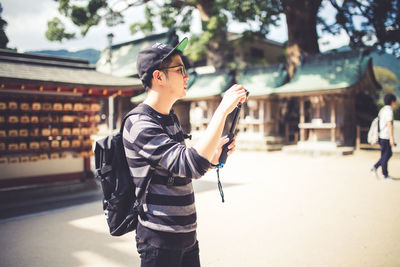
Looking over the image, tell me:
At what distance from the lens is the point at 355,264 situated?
11.6 feet

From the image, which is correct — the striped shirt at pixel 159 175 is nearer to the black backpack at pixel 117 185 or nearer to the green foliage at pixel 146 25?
the black backpack at pixel 117 185

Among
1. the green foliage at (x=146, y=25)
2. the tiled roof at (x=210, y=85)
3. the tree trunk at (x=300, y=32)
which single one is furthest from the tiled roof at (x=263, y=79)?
the green foliage at (x=146, y=25)

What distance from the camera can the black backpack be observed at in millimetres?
1732

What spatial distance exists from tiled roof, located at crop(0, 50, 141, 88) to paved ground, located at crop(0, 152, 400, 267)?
10.2 ft

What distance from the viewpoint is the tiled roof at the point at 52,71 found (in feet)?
23.8

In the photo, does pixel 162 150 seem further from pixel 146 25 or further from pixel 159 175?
pixel 146 25

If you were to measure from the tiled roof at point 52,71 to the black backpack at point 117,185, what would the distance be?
6.03 meters

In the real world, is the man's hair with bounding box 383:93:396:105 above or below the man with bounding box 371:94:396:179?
above

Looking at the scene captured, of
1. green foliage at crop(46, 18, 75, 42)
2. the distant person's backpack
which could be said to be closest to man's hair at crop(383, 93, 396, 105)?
the distant person's backpack

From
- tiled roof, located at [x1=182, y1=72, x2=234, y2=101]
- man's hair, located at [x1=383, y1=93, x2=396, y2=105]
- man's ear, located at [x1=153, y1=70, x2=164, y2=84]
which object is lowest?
man's ear, located at [x1=153, y1=70, x2=164, y2=84]

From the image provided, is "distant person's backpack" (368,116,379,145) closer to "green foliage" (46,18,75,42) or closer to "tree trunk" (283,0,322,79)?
"tree trunk" (283,0,322,79)

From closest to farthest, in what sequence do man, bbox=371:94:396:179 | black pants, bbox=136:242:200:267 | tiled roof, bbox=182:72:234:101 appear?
1. black pants, bbox=136:242:200:267
2. man, bbox=371:94:396:179
3. tiled roof, bbox=182:72:234:101

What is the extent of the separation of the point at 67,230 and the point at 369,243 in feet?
14.6

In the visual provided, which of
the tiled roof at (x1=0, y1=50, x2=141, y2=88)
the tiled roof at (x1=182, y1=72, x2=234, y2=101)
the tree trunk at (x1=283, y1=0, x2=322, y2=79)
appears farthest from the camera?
the tiled roof at (x1=182, y1=72, x2=234, y2=101)
